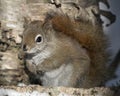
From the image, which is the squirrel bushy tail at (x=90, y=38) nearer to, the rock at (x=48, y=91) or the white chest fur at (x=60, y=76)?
the white chest fur at (x=60, y=76)

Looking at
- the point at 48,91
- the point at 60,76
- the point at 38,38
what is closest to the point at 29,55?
the point at 38,38

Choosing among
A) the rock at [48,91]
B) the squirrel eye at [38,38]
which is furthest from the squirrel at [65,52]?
the rock at [48,91]

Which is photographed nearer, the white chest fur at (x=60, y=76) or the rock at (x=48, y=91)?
the rock at (x=48, y=91)

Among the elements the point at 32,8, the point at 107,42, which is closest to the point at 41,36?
the point at 32,8

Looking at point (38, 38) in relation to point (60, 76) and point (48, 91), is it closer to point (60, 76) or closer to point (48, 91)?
point (60, 76)

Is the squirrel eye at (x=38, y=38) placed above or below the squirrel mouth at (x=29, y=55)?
above

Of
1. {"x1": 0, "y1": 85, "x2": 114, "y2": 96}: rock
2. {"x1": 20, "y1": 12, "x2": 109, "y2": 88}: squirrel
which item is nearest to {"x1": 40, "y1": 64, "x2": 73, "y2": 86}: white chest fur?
{"x1": 20, "y1": 12, "x2": 109, "y2": 88}: squirrel

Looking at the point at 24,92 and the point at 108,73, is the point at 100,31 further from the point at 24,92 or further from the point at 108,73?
the point at 24,92
